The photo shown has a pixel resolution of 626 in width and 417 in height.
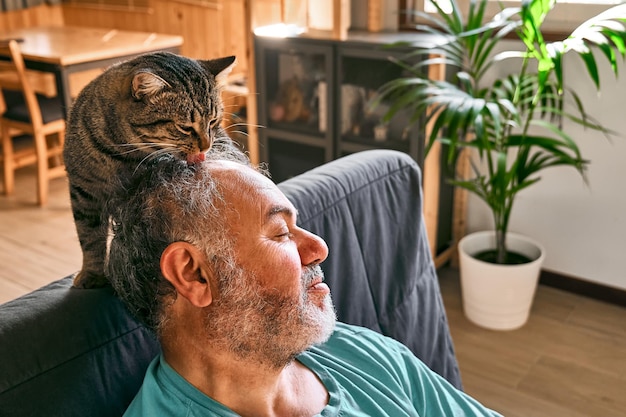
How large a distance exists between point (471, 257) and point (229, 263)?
5.73 feet

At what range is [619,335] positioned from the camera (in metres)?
2.62

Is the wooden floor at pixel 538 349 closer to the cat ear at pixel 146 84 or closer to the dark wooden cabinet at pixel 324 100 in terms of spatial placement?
the dark wooden cabinet at pixel 324 100

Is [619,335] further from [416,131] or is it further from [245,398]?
[245,398]

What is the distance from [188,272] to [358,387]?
1.36 ft

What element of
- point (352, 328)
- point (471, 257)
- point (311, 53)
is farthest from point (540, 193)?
point (352, 328)

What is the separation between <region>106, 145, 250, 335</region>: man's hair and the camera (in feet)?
3.64

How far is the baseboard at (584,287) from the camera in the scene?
9.26 ft

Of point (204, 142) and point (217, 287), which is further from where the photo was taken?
point (204, 142)

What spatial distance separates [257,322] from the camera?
1134mm

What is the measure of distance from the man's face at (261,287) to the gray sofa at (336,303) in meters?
0.19

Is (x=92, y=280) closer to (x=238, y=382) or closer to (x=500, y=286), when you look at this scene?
(x=238, y=382)

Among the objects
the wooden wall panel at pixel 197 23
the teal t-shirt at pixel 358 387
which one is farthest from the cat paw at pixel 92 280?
the wooden wall panel at pixel 197 23

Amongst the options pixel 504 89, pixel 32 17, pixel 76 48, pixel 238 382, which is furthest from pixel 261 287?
pixel 32 17

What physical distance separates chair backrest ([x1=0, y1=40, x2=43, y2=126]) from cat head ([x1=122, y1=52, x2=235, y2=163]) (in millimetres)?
2613
